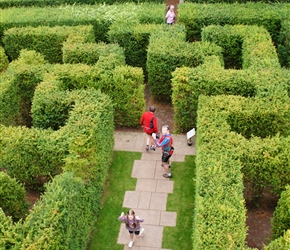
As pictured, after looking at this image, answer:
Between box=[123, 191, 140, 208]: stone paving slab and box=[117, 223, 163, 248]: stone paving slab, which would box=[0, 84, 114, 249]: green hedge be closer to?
box=[123, 191, 140, 208]: stone paving slab

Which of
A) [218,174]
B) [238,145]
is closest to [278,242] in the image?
[218,174]

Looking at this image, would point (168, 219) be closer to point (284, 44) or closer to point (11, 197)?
point (11, 197)

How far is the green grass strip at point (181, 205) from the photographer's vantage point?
12.7 m

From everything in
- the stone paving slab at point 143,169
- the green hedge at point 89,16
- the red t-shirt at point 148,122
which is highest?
the green hedge at point 89,16

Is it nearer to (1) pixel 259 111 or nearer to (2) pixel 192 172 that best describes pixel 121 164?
(2) pixel 192 172

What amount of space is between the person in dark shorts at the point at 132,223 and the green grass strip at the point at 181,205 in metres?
0.88

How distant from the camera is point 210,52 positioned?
17125 mm

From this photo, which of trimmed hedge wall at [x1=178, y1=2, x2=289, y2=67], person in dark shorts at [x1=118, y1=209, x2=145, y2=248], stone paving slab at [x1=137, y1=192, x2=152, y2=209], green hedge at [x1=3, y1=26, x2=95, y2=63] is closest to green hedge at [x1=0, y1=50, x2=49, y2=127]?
green hedge at [x1=3, y1=26, x2=95, y2=63]

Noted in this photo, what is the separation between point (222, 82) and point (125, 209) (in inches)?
230

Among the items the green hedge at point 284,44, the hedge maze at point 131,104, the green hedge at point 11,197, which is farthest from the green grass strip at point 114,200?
the green hedge at point 284,44

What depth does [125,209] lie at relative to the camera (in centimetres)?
1377

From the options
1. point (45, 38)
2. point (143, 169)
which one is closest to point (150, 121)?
point (143, 169)

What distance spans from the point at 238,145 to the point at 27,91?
9.22 meters

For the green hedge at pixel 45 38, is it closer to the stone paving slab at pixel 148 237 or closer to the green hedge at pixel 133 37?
the green hedge at pixel 133 37
